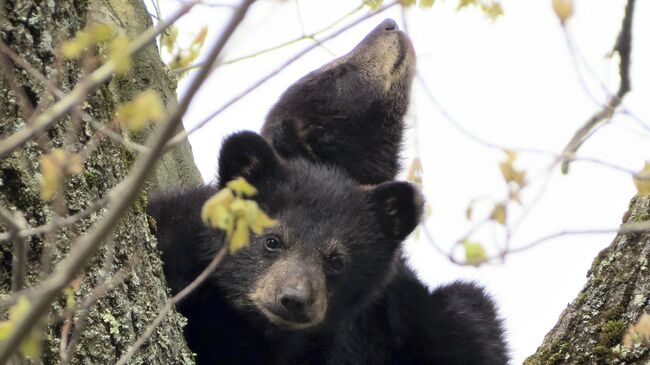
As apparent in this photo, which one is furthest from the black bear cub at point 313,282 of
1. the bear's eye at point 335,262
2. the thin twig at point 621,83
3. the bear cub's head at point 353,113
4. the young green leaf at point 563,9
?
the young green leaf at point 563,9

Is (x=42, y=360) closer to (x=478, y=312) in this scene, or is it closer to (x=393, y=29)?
(x=478, y=312)

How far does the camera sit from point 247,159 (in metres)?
6.97

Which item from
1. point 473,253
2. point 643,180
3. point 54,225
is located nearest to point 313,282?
point 473,253

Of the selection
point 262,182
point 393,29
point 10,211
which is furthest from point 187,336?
point 393,29

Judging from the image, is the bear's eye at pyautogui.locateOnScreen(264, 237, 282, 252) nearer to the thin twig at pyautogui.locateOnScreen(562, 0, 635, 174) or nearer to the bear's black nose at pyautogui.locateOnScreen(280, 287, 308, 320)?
→ the bear's black nose at pyautogui.locateOnScreen(280, 287, 308, 320)

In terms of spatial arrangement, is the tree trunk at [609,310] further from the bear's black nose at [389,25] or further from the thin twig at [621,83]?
the bear's black nose at [389,25]

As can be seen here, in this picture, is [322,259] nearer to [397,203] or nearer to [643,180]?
[397,203]

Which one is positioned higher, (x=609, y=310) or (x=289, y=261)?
(x=609, y=310)

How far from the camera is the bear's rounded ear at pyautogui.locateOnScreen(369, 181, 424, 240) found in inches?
281

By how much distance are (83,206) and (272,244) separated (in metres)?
2.31

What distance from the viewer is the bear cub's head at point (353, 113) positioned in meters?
7.81

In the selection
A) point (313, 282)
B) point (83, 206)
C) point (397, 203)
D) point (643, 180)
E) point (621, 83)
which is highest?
point (621, 83)

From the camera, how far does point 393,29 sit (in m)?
8.46

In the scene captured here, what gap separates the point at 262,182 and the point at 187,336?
48.9 inches
